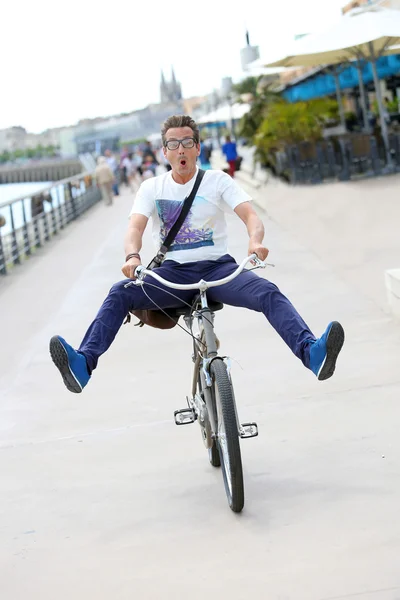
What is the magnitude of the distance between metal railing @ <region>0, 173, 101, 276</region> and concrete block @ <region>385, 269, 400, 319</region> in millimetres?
8371

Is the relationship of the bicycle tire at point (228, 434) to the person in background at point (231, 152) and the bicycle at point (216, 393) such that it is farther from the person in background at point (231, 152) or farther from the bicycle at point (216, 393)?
the person in background at point (231, 152)

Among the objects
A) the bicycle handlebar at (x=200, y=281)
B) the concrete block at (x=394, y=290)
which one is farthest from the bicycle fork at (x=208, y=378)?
the concrete block at (x=394, y=290)

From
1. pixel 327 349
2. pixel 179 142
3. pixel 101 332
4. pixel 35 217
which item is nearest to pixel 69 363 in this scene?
pixel 101 332

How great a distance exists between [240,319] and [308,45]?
10546 millimetres

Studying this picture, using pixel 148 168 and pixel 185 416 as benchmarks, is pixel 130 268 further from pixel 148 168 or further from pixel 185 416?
pixel 148 168

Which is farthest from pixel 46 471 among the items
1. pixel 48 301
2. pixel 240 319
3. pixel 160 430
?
pixel 48 301

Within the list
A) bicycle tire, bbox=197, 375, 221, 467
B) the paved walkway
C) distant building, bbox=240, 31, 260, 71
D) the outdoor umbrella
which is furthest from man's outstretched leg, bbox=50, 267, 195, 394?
distant building, bbox=240, 31, 260, 71

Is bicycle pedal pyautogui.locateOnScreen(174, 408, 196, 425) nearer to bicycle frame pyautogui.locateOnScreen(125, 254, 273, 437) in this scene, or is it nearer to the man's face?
bicycle frame pyautogui.locateOnScreen(125, 254, 273, 437)

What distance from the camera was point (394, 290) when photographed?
8.09 m

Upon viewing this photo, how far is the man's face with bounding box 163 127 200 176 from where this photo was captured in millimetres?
4781

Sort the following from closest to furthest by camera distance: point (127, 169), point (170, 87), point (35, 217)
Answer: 1. point (35, 217)
2. point (127, 169)
3. point (170, 87)

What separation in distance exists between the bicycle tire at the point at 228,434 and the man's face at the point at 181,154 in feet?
3.11

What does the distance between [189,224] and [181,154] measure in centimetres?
32

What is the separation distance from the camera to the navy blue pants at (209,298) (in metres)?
4.34
